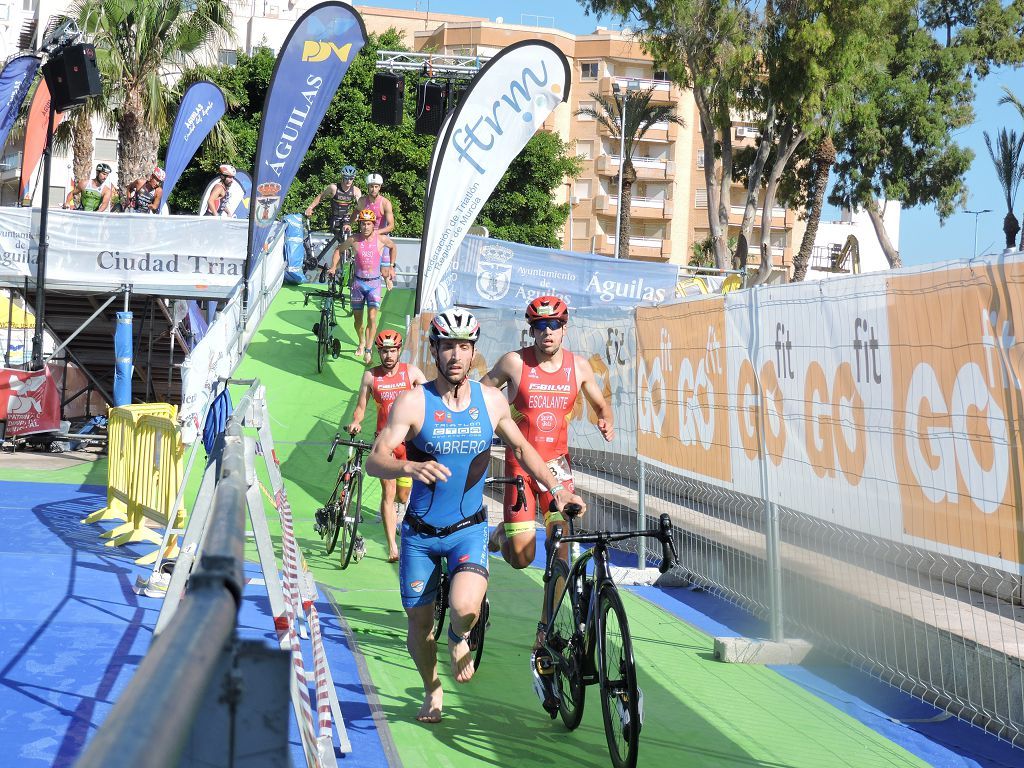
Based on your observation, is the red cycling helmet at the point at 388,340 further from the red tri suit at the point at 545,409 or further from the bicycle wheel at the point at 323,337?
the bicycle wheel at the point at 323,337

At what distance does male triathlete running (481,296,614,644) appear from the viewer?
726 centimetres

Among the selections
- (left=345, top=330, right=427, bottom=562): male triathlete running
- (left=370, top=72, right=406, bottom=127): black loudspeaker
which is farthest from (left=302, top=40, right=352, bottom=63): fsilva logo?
(left=370, top=72, right=406, bottom=127): black loudspeaker

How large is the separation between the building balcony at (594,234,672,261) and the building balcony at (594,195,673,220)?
1.79 m

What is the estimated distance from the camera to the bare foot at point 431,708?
6000mm

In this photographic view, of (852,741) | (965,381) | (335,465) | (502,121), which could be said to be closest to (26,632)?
(852,741)

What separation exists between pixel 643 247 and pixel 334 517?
252 feet

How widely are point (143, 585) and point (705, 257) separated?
6295cm

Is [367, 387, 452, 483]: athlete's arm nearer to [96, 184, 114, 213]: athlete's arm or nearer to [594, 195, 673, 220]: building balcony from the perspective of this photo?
[96, 184, 114, 213]: athlete's arm

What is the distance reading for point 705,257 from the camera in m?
69.8

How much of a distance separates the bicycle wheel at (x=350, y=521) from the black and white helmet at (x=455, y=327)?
480 cm

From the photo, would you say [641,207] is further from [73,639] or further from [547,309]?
[73,639]

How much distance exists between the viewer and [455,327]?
585 centimetres

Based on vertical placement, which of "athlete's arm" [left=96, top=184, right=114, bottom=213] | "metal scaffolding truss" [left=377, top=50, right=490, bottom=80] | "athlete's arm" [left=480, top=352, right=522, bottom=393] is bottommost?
"athlete's arm" [left=480, top=352, right=522, bottom=393]

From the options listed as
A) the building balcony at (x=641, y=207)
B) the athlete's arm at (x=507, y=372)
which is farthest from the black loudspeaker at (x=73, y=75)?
the building balcony at (x=641, y=207)
